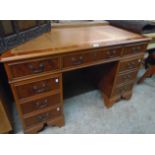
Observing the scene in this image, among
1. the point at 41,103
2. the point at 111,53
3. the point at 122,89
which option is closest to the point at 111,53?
the point at 111,53

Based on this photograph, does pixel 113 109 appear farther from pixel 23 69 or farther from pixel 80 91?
pixel 23 69

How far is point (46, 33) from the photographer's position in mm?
1247

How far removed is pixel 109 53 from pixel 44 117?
0.78 meters

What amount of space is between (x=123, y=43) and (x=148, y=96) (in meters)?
1.03

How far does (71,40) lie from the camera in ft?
3.76

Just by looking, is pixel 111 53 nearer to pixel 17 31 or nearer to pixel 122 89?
pixel 122 89

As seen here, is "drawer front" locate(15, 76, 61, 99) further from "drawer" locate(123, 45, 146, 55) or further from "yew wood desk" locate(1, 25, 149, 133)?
"drawer" locate(123, 45, 146, 55)

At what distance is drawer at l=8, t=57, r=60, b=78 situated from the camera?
91 centimetres

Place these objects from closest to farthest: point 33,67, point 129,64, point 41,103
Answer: point 33,67 → point 41,103 → point 129,64

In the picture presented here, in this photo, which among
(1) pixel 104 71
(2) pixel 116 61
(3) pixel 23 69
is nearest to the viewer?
(3) pixel 23 69

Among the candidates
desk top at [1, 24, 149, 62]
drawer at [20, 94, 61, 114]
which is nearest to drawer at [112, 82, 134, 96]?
desk top at [1, 24, 149, 62]

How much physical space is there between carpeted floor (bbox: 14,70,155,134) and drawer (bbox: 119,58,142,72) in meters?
0.51
